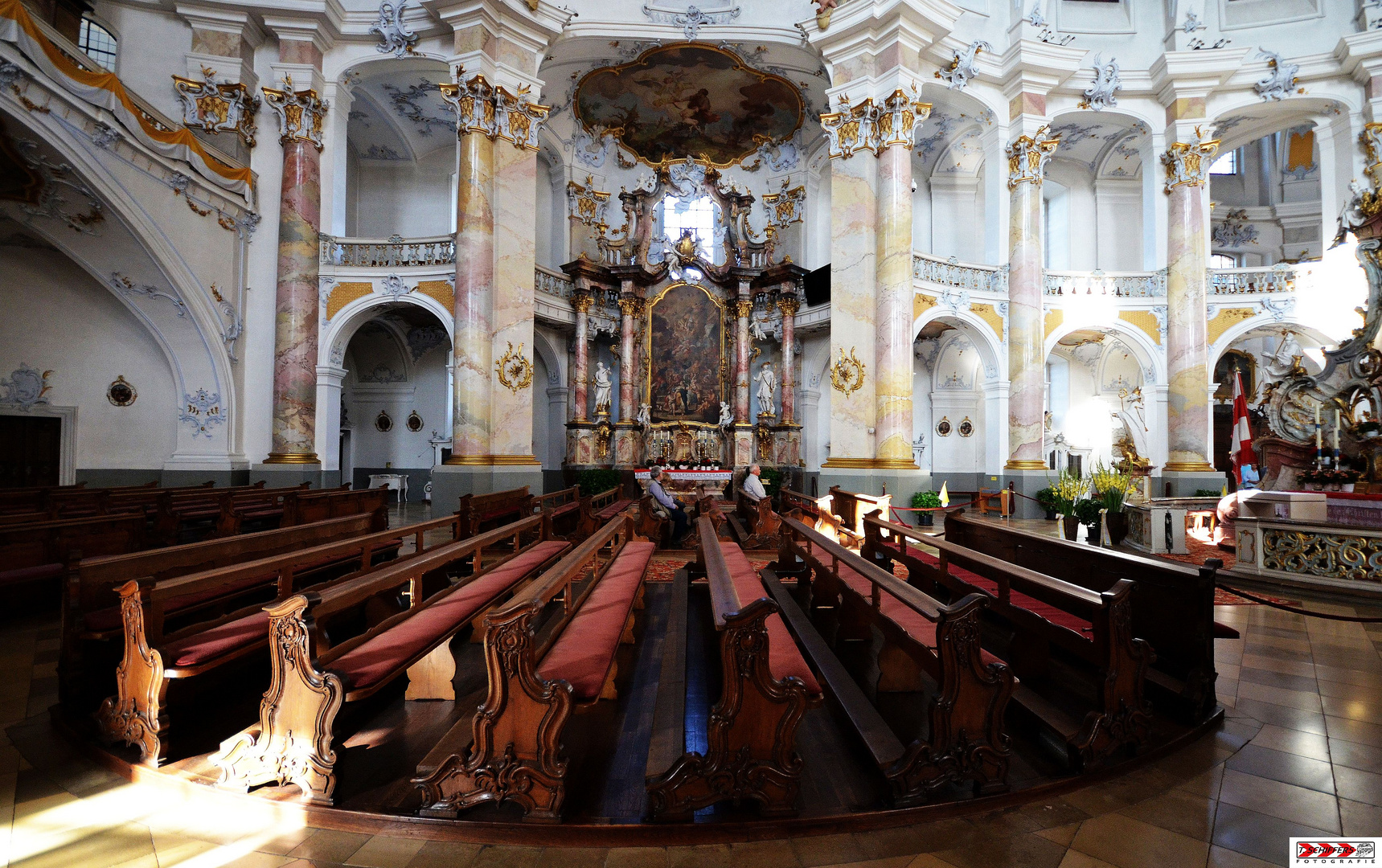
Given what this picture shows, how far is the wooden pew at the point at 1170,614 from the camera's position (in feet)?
10.4

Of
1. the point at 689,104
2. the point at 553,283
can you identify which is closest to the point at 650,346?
the point at 553,283

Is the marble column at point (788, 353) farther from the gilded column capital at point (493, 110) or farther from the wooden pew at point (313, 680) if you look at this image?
the wooden pew at point (313, 680)

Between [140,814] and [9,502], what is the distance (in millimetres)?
7482

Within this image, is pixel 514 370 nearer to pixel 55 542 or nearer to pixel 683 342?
pixel 683 342

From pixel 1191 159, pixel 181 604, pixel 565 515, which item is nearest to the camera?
pixel 181 604

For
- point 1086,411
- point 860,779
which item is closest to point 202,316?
point 860,779

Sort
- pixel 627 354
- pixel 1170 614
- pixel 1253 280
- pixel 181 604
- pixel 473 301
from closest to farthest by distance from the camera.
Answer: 1. pixel 1170 614
2. pixel 181 604
3. pixel 473 301
4. pixel 1253 280
5. pixel 627 354

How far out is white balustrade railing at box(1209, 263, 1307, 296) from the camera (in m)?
13.8

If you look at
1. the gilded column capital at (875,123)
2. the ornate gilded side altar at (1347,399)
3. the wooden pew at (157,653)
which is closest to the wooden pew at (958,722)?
the wooden pew at (157,653)

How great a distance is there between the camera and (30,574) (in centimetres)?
492

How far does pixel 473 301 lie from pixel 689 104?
859cm

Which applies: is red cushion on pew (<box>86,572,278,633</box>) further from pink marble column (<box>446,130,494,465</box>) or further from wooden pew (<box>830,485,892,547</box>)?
pink marble column (<box>446,130,494,465</box>)

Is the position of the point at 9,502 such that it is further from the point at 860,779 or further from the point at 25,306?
the point at 860,779

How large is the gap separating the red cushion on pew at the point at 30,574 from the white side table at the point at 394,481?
1110cm
